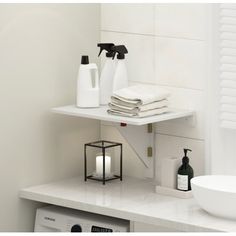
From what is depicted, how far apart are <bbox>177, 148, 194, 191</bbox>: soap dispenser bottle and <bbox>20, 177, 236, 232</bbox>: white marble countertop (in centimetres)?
6

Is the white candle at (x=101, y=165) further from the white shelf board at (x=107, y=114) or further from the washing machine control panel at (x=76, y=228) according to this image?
the washing machine control panel at (x=76, y=228)

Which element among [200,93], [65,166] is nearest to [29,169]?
[65,166]

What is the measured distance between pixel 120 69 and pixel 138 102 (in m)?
0.31

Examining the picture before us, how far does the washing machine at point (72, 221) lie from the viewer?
3037 millimetres

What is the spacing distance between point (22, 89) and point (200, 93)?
737 mm

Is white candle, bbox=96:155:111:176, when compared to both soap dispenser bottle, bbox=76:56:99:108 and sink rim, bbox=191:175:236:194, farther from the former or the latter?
sink rim, bbox=191:175:236:194

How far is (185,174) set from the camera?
307cm

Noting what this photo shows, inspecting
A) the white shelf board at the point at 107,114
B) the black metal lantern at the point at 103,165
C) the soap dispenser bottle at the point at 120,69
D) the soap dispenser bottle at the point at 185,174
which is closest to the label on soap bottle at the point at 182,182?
the soap dispenser bottle at the point at 185,174

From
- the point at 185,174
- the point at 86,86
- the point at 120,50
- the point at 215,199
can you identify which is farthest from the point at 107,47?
the point at 215,199

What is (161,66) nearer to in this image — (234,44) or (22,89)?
(234,44)

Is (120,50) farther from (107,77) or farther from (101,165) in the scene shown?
(101,165)

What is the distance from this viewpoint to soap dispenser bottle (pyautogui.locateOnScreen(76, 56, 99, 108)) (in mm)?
3205

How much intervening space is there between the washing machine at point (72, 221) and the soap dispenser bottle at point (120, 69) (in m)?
0.55

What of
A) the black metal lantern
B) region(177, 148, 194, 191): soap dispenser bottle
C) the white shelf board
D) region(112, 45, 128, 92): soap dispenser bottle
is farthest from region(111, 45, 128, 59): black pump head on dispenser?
region(177, 148, 194, 191): soap dispenser bottle
